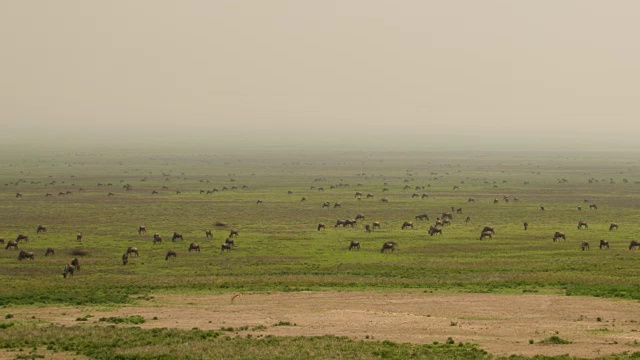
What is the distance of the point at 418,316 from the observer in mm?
36469

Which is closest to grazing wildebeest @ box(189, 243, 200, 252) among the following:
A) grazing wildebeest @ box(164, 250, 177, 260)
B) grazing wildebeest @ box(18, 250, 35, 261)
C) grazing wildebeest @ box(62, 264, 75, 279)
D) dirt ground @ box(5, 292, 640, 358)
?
grazing wildebeest @ box(164, 250, 177, 260)

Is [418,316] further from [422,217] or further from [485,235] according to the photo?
[422,217]

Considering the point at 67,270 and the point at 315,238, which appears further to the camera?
the point at 315,238

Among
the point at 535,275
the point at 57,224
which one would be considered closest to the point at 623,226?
the point at 535,275

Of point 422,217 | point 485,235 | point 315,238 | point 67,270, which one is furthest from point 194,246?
point 422,217

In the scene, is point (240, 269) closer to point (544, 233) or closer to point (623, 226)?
point (544, 233)

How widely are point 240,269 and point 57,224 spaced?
91.6ft

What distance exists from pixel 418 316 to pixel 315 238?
1110 inches

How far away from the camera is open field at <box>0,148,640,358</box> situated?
140 ft

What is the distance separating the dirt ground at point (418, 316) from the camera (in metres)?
32.0

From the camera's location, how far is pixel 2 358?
96.4 ft

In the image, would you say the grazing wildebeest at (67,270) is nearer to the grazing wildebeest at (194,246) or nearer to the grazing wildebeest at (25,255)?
the grazing wildebeest at (25,255)

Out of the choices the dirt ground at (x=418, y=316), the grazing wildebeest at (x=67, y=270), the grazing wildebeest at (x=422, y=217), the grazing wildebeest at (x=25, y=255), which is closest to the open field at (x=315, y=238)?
the dirt ground at (x=418, y=316)

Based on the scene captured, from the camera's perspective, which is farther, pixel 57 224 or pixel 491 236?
pixel 57 224
